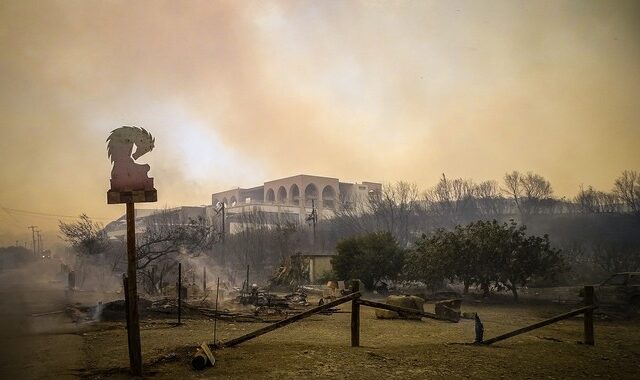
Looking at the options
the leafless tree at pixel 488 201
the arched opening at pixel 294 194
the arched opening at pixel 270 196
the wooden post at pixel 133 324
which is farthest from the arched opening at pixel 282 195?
the wooden post at pixel 133 324

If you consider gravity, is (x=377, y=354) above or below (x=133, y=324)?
below

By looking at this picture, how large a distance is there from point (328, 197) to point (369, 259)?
47.0 m

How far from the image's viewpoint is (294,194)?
75.6 m

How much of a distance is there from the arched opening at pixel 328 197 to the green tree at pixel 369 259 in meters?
44.2

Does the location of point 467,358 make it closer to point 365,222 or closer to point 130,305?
point 130,305

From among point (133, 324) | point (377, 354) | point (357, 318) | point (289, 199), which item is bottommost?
point (377, 354)

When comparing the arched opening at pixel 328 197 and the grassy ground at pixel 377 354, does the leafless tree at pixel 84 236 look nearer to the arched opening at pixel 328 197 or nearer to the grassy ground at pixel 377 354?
the grassy ground at pixel 377 354

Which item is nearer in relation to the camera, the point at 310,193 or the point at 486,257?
the point at 486,257

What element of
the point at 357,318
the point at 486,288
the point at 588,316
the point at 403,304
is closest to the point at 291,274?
the point at 486,288

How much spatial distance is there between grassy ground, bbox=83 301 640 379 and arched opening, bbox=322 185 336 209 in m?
60.6

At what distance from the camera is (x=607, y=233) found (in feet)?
136

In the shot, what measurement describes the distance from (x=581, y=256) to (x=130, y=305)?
38.8 metres

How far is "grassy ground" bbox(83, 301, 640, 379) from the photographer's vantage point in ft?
24.1

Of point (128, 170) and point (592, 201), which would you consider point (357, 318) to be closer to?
point (128, 170)
